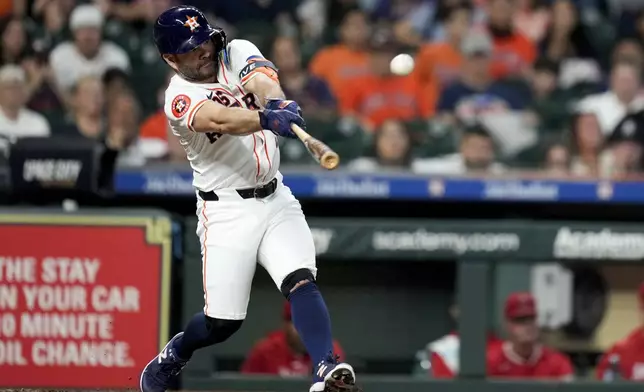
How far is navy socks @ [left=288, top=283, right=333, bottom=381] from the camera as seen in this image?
450 cm

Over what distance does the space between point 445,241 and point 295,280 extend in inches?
66.4

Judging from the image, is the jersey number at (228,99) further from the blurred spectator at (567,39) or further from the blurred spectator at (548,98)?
the blurred spectator at (567,39)

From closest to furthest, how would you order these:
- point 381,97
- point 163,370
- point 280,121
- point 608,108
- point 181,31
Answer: point 280,121, point 181,31, point 163,370, point 608,108, point 381,97

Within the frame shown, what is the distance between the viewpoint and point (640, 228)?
6.23 meters

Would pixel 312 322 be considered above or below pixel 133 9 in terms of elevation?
below

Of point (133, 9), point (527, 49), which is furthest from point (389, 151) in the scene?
point (133, 9)

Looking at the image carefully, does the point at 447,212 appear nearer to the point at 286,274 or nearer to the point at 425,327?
the point at 425,327

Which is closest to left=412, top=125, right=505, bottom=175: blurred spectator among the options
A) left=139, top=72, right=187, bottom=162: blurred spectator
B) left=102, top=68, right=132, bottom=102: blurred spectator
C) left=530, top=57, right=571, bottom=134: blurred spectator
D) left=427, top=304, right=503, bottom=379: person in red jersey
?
left=530, top=57, right=571, bottom=134: blurred spectator

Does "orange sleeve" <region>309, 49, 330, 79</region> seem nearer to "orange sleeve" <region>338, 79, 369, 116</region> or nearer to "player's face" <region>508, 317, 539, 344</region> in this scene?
"orange sleeve" <region>338, 79, 369, 116</region>

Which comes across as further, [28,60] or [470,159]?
[28,60]

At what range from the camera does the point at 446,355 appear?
630 cm

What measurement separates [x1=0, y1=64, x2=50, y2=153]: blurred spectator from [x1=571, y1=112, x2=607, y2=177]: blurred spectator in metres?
3.35

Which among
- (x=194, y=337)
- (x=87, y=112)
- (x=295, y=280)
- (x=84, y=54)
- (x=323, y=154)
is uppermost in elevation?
(x=84, y=54)

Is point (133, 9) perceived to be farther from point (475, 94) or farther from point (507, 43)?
point (507, 43)
